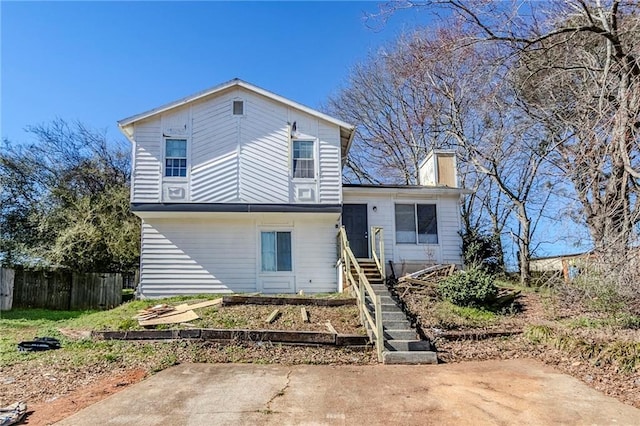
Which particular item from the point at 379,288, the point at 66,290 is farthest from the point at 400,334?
the point at 66,290

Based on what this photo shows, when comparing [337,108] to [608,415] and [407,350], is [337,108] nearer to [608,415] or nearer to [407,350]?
[407,350]

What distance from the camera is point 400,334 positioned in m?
8.70

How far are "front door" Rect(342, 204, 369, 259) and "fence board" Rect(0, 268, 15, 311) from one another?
447 inches

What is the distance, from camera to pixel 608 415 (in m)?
5.10

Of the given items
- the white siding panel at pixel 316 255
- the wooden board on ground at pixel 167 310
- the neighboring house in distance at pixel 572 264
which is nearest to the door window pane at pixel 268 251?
the white siding panel at pixel 316 255

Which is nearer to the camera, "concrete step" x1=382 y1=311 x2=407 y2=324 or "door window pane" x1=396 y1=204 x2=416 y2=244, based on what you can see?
"concrete step" x1=382 y1=311 x2=407 y2=324

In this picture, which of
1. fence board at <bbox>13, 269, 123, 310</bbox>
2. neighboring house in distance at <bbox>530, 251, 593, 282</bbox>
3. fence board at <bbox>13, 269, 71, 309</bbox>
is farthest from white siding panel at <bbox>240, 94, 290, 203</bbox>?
neighboring house in distance at <bbox>530, 251, 593, 282</bbox>

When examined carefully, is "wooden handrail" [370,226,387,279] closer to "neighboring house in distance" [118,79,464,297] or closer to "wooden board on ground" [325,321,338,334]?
"neighboring house in distance" [118,79,464,297]

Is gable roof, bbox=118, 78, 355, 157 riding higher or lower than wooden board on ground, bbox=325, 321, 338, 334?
higher

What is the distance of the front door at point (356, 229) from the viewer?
1448 centimetres

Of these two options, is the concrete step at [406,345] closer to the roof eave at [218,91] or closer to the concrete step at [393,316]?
the concrete step at [393,316]

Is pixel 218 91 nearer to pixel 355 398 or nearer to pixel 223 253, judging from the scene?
pixel 223 253

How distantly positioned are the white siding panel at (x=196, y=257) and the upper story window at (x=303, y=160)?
7.65 feet

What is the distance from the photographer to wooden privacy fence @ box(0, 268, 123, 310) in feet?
47.2
